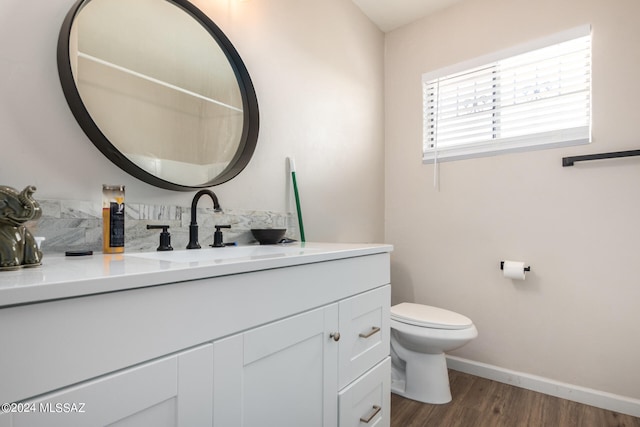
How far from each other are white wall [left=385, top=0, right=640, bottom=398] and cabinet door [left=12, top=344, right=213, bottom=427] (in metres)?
1.93

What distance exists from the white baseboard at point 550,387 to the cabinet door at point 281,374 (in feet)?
4.80

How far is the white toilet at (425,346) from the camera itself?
5.62 feet

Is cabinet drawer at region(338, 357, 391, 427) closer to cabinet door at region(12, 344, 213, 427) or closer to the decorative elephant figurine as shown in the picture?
cabinet door at region(12, 344, 213, 427)

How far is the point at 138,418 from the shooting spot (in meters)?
0.57

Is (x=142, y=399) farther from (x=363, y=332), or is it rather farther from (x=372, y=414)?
(x=372, y=414)

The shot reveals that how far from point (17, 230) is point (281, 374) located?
0.66 metres

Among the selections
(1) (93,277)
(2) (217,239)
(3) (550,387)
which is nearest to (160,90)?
(2) (217,239)

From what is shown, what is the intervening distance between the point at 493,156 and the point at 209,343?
203 cm

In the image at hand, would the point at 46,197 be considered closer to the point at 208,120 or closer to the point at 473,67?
the point at 208,120

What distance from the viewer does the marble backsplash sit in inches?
35.9

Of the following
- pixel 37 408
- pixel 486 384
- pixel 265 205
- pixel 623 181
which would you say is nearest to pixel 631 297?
pixel 623 181

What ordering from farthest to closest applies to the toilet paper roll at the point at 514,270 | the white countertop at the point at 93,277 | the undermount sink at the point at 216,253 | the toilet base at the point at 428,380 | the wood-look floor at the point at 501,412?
the toilet paper roll at the point at 514,270 → the toilet base at the point at 428,380 → the wood-look floor at the point at 501,412 → the undermount sink at the point at 216,253 → the white countertop at the point at 93,277

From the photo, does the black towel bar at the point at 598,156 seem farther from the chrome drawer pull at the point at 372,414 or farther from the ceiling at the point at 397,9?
the chrome drawer pull at the point at 372,414

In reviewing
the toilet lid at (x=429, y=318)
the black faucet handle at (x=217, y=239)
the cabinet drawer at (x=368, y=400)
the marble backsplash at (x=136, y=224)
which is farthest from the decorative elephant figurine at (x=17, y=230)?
the toilet lid at (x=429, y=318)
